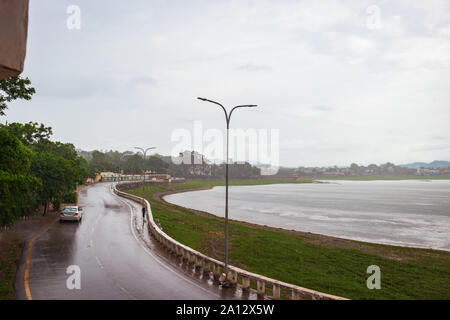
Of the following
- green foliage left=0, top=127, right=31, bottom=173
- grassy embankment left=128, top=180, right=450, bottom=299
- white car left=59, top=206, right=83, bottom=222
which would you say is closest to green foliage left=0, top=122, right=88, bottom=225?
green foliage left=0, top=127, right=31, bottom=173

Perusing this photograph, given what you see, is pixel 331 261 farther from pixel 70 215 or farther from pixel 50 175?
pixel 50 175

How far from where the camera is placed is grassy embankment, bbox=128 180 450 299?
2312 cm

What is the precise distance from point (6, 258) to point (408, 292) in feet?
84.7

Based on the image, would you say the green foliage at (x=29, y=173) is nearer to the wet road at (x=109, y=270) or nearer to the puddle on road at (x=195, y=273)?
the wet road at (x=109, y=270)

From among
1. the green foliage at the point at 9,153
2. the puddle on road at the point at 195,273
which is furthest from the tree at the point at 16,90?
the puddle on road at the point at 195,273

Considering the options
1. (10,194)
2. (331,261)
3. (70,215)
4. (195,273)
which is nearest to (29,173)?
(70,215)

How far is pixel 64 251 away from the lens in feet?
69.6

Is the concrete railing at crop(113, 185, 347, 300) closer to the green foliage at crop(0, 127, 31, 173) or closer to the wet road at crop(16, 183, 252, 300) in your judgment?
the wet road at crop(16, 183, 252, 300)

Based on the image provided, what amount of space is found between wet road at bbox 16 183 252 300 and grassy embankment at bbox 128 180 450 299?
958 centimetres

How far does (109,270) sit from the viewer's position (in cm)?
1716

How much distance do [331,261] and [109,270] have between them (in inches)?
829

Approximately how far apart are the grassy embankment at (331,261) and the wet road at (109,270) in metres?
9.58
